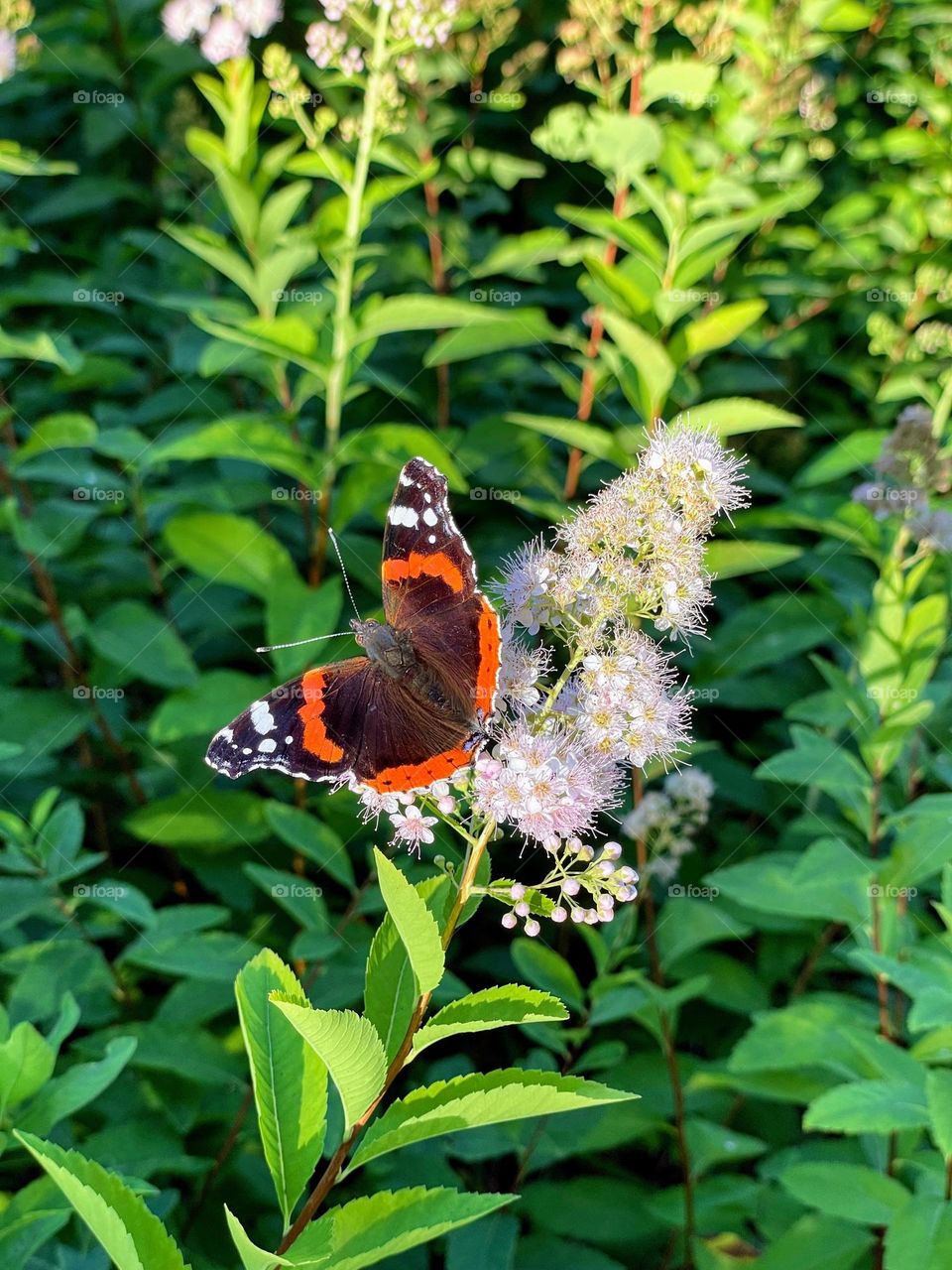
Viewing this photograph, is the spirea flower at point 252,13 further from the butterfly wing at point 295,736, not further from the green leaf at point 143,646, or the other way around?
the butterfly wing at point 295,736

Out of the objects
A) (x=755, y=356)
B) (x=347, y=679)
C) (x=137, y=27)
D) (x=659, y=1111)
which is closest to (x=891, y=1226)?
(x=659, y=1111)

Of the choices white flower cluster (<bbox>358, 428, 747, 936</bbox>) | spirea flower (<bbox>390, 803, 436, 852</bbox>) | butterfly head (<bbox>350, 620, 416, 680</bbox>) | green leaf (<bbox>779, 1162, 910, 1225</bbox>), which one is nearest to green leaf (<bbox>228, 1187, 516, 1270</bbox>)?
white flower cluster (<bbox>358, 428, 747, 936</bbox>)

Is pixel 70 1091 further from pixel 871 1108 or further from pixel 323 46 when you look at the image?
pixel 323 46

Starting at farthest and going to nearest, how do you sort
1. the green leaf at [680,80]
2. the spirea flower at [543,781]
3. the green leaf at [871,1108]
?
the green leaf at [680,80]
the green leaf at [871,1108]
the spirea flower at [543,781]

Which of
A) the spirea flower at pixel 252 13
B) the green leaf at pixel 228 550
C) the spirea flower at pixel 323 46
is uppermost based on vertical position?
the spirea flower at pixel 252 13

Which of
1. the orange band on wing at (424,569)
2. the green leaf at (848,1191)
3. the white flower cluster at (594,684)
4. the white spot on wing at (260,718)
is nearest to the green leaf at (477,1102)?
the white flower cluster at (594,684)

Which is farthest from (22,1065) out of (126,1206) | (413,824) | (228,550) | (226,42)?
(226,42)
